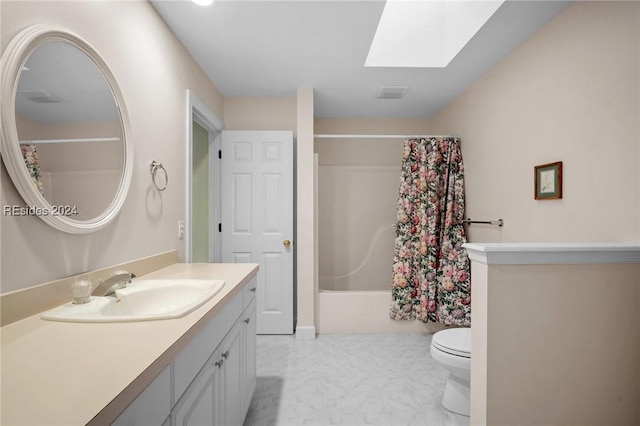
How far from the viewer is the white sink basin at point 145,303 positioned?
1020mm

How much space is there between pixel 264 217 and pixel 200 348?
2.27 meters

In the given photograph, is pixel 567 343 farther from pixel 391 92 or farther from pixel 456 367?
pixel 391 92

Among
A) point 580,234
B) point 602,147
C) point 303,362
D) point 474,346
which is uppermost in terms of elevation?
point 602,147

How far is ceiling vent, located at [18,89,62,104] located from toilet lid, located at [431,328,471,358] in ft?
7.34

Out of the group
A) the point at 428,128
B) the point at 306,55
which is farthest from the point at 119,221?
the point at 428,128

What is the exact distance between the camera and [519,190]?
2396 mm

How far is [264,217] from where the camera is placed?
330cm

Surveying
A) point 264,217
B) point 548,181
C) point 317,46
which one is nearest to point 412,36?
point 317,46

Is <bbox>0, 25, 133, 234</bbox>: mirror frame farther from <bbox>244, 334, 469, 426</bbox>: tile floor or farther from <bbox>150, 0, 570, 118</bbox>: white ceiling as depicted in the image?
<bbox>244, 334, 469, 426</bbox>: tile floor

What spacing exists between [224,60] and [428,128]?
2.66 meters

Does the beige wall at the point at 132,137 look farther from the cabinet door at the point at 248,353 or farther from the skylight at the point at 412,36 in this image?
the skylight at the point at 412,36

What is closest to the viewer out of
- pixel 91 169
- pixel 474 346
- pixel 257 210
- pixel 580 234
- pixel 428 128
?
pixel 91 169

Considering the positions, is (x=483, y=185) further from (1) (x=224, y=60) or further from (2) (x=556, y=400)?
(1) (x=224, y=60)

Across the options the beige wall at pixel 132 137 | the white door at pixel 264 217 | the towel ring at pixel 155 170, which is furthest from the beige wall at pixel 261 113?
the towel ring at pixel 155 170
